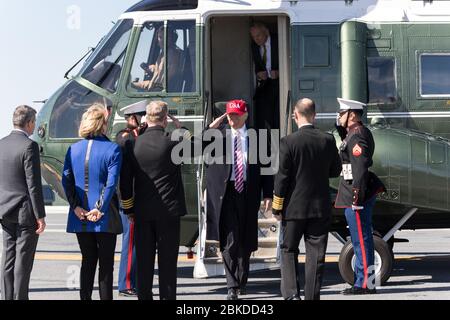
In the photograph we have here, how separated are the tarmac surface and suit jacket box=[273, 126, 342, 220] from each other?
1.70 metres

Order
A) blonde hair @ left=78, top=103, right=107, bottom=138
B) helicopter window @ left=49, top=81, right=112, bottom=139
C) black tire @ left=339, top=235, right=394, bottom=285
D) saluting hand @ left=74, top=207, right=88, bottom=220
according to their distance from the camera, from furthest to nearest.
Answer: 1. helicopter window @ left=49, top=81, right=112, bottom=139
2. black tire @ left=339, top=235, right=394, bottom=285
3. blonde hair @ left=78, top=103, right=107, bottom=138
4. saluting hand @ left=74, top=207, right=88, bottom=220

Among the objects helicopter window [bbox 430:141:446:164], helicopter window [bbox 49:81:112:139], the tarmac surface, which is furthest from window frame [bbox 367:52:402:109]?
helicopter window [bbox 49:81:112:139]

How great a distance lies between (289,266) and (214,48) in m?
3.97

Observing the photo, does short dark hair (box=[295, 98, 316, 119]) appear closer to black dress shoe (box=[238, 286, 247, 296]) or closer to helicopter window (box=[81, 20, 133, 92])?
black dress shoe (box=[238, 286, 247, 296])

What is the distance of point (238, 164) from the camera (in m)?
9.80

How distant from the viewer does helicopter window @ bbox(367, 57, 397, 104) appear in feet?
36.2

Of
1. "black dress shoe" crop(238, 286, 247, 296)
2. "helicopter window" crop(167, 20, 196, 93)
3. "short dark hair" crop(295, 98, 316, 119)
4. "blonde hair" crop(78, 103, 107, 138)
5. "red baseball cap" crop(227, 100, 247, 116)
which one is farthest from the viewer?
"helicopter window" crop(167, 20, 196, 93)

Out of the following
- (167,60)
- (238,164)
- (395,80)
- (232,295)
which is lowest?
(232,295)

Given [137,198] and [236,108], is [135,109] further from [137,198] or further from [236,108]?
[137,198]

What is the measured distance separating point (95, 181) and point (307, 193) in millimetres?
1879

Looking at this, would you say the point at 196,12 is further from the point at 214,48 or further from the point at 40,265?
the point at 40,265

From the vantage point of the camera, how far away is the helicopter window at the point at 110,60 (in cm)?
1139

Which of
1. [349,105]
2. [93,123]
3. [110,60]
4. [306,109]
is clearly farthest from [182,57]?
[93,123]

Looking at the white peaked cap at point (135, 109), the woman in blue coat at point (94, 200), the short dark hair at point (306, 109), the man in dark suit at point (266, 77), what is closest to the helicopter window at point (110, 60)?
the white peaked cap at point (135, 109)
